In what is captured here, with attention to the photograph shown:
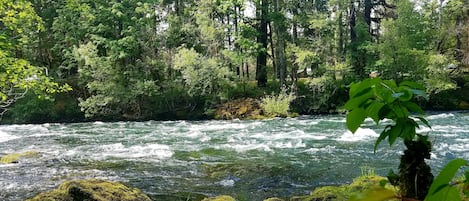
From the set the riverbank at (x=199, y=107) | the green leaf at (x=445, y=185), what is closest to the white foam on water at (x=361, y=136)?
the riverbank at (x=199, y=107)

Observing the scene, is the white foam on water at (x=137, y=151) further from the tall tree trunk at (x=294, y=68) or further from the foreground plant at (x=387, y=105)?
the tall tree trunk at (x=294, y=68)

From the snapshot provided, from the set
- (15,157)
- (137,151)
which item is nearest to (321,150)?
(137,151)

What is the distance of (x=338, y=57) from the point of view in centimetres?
2466

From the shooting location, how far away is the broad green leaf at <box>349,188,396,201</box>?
64 centimetres

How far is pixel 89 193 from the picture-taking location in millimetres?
5016

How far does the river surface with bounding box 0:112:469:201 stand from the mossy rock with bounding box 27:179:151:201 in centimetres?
130

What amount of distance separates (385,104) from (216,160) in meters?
9.15

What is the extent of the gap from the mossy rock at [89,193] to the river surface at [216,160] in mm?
1296

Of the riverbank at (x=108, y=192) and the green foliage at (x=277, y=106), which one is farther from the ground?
the green foliage at (x=277, y=106)

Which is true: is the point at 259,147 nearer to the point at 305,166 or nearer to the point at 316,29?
the point at 305,166

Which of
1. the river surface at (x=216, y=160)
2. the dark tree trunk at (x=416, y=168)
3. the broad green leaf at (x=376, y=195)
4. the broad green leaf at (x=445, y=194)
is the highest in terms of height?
the broad green leaf at (x=445, y=194)

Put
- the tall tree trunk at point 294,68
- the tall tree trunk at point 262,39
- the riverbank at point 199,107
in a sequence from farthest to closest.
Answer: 1. the tall tree trunk at point 262,39
2. the tall tree trunk at point 294,68
3. the riverbank at point 199,107

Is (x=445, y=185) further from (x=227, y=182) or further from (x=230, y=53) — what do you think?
(x=230, y=53)

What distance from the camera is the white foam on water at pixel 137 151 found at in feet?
35.6
